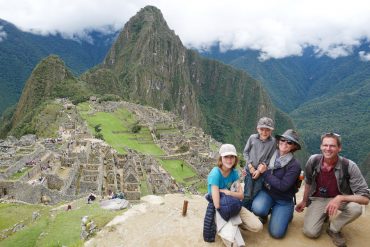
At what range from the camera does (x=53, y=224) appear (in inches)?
594

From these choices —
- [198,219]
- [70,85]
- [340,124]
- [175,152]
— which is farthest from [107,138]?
[340,124]

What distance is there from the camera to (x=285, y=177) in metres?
9.04

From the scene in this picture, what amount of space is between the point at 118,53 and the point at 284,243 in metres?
191

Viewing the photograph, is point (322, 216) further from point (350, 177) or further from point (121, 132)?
point (121, 132)

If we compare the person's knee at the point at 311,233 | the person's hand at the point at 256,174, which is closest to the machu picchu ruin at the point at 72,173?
the person's hand at the point at 256,174

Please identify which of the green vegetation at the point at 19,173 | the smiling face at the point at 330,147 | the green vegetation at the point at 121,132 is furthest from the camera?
the green vegetation at the point at 121,132

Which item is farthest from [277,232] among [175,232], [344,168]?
[175,232]

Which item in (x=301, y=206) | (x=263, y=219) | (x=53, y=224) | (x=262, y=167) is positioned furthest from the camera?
(x=53, y=224)

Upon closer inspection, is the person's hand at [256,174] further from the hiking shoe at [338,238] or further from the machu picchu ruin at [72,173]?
the machu picchu ruin at [72,173]

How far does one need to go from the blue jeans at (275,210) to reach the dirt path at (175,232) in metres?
0.25

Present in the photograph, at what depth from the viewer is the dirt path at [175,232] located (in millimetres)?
9023

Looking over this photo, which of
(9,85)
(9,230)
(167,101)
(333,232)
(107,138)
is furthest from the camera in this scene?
(167,101)

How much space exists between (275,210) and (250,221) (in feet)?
2.73

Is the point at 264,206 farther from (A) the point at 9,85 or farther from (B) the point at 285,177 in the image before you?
(A) the point at 9,85
